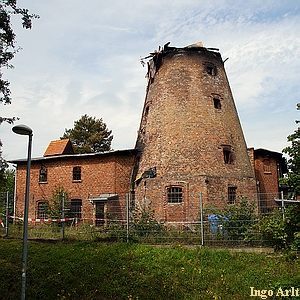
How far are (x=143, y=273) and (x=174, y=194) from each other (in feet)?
29.4

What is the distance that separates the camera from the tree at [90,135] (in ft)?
139

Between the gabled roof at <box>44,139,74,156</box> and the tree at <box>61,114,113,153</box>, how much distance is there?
1312 centimetres

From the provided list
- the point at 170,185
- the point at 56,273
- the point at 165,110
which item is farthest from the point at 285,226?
the point at 165,110

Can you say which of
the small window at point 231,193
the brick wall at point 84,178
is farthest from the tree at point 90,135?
the small window at point 231,193

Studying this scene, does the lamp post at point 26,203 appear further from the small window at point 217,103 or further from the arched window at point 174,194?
the small window at point 217,103

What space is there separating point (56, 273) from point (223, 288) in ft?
15.0

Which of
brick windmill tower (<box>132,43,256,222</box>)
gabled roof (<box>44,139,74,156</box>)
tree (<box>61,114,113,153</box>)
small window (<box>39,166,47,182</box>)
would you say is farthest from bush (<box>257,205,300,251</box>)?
tree (<box>61,114,113,153</box>)

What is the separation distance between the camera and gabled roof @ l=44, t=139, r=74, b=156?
27156 millimetres

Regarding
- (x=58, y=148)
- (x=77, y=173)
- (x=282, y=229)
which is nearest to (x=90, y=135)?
(x=58, y=148)

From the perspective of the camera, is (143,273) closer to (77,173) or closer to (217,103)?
(217,103)

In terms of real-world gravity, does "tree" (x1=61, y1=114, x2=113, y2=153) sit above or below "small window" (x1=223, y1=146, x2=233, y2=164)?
above

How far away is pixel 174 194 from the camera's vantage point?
18.3m

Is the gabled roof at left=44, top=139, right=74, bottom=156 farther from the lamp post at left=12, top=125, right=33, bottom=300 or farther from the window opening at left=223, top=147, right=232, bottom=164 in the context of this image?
the lamp post at left=12, top=125, right=33, bottom=300

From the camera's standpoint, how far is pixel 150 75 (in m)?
22.5
